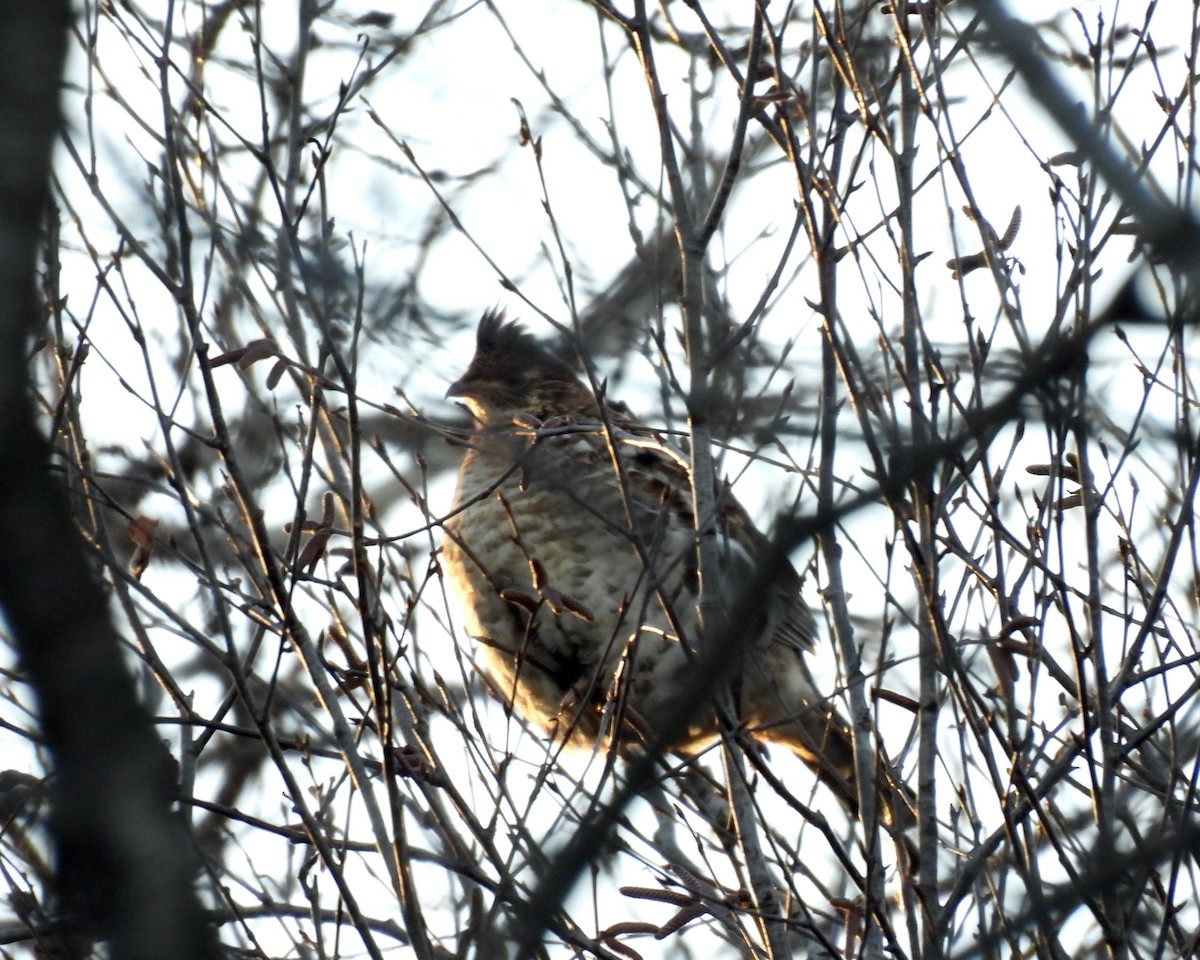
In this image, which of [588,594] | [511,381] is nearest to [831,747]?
[588,594]

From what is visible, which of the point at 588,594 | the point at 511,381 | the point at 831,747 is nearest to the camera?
the point at 588,594

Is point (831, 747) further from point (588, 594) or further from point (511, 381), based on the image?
point (511, 381)

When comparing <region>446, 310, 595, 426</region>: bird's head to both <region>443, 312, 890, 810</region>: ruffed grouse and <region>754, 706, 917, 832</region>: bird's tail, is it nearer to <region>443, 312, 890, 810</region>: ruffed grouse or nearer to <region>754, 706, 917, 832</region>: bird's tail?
<region>443, 312, 890, 810</region>: ruffed grouse

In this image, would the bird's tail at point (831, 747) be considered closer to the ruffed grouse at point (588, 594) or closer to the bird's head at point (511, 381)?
the ruffed grouse at point (588, 594)

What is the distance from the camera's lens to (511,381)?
779 centimetres

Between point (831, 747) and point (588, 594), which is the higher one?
point (588, 594)

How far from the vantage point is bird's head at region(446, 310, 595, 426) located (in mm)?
7633

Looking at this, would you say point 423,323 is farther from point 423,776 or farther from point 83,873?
point 83,873

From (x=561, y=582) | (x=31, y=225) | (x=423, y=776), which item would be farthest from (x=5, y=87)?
(x=561, y=582)

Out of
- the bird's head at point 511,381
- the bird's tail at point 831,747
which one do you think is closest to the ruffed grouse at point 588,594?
the bird's tail at point 831,747

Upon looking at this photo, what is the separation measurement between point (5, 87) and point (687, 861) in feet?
11.3

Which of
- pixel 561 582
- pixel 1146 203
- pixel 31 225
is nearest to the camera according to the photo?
pixel 1146 203

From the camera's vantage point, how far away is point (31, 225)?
1.84 metres

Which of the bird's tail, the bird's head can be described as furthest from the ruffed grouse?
the bird's head
